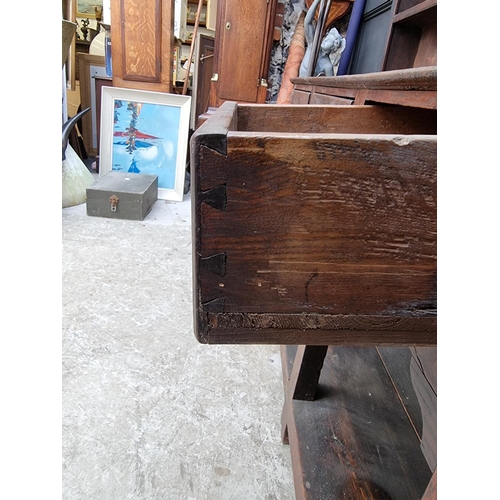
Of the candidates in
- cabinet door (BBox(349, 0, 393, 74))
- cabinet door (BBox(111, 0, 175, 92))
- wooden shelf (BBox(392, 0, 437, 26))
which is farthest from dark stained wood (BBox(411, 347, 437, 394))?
cabinet door (BBox(111, 0, 175, 92))

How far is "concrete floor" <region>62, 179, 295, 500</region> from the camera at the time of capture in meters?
0.90

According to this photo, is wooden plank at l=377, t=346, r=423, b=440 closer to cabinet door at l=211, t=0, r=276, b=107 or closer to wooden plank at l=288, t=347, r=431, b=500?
wooden plank at l=288, t=347, r=431, b=500

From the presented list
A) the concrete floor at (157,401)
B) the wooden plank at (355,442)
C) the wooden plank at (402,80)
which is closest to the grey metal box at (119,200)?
the concrete floor at (157,401)

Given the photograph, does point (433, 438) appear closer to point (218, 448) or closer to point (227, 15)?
point (218, 448)

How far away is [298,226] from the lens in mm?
309

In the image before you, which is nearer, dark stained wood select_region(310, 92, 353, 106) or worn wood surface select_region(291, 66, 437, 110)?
worn wood surface select_region(291, 66, 437, 110)

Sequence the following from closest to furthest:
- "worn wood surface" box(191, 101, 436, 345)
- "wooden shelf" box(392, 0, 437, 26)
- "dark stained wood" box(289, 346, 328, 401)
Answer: "worn wood surface" box(191, 101, 436, 345), "dark stained wood" box(289, 346, 328, 401), "wooden shelf" box(392, 0, 437, 26)

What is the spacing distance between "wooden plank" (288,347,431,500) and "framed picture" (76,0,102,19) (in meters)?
5.44

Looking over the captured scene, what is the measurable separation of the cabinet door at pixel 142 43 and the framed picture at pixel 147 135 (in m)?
0.09

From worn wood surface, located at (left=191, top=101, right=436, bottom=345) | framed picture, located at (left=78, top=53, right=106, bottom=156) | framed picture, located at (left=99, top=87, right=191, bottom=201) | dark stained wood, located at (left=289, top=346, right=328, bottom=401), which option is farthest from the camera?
framed picture, located at (left=78, top=53, right=106, bottom=156)

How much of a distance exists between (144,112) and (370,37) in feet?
5.47

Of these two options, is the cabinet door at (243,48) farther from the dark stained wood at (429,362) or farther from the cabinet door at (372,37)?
the dark stained wood at (429,362)

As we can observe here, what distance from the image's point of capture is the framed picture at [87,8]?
467cm

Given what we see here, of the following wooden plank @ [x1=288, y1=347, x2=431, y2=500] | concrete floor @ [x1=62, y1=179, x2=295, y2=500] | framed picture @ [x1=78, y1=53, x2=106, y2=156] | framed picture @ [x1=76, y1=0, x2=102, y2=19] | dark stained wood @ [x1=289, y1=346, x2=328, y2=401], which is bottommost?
concrete floor @ [x1=62, y1=179, x2=295, y2=500]
